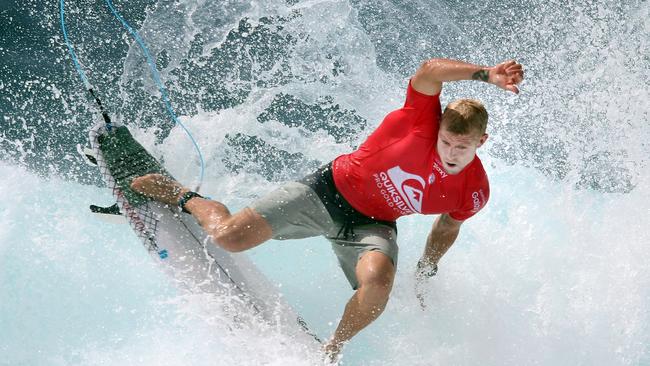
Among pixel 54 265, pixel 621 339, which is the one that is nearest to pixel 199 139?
pixel 54 265

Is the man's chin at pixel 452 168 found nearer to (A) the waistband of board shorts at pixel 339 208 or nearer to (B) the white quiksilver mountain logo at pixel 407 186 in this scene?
(B) the white quiksilver mountain logo at pixel 407 186

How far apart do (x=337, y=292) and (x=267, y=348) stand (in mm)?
1478

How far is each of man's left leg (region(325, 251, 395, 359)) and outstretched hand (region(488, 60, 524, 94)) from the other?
1.12 m

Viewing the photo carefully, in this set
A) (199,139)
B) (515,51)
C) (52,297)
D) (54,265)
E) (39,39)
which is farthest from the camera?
(515,51)

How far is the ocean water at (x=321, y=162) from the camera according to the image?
14.5 ft

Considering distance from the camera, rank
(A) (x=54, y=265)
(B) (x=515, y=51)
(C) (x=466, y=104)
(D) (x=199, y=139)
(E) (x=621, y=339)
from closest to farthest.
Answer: (C) (x=466, y=104) → (E) (x=621, y=339) → (A) (x=54, y=265) → (D) (x=199, y=139) → (B) (x=515, y=51)

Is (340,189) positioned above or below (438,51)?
above

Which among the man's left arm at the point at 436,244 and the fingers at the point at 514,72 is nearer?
the fingers at the point at 514,72

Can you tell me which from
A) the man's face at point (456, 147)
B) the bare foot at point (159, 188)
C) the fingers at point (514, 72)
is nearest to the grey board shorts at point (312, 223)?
the man's face at point (456, 147)

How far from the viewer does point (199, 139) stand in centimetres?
629

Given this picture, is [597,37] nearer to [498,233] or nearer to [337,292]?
[498,233]

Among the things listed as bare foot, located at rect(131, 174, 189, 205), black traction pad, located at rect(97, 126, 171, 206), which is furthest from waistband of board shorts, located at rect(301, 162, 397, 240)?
black traction pad, located at rect(97, 126, 171, 206)

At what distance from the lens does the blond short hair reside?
10.5 ft

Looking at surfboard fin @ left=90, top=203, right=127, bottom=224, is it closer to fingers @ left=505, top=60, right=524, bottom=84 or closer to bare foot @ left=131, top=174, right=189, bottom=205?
bare foot @ left=131, top=174, right=189, bottom=205
